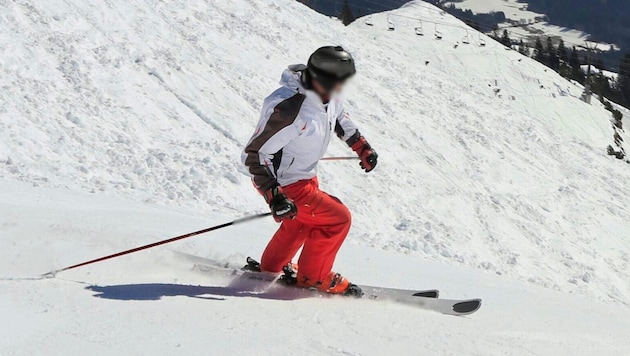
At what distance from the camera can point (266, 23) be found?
16.8 metres

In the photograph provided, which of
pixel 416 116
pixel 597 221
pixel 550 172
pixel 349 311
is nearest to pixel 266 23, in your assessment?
pixel 416 116

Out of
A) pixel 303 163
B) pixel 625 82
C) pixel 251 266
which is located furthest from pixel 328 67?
pixel 625 82

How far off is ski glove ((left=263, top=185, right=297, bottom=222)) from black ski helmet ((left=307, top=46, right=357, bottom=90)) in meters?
0.68

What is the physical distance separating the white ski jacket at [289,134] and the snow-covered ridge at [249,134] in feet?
9.07

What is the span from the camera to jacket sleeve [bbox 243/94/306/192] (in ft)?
11.8

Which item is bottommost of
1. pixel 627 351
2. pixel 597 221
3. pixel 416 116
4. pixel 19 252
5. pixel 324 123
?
pixel 597 221

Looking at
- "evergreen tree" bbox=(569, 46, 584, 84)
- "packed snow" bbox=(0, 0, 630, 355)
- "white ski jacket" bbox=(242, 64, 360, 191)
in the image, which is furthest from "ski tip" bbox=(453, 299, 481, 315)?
"evergreen tree" bbox=(569, 46, 584, 84)

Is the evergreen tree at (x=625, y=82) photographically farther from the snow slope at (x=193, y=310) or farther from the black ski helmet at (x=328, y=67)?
the black ski helmet at (x=328, y=67)

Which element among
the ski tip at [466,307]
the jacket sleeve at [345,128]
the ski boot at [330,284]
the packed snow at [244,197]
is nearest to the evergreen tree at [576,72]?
the packed snow at [244,197]

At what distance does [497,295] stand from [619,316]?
103cm

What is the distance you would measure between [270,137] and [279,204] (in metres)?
0.39

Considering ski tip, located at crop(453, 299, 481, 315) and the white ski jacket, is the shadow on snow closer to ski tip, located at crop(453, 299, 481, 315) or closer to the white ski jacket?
the white ski jacket

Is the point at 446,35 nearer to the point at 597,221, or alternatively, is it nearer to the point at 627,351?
the point at 597,221

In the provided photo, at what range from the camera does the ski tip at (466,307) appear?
13.8 ft
